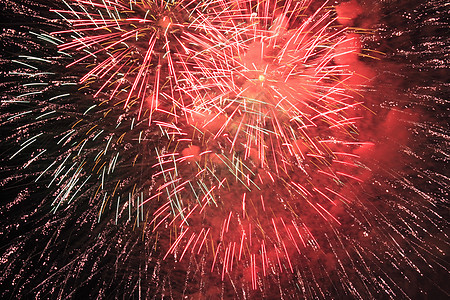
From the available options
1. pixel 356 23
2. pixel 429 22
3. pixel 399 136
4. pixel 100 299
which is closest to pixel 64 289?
pixel 100 299

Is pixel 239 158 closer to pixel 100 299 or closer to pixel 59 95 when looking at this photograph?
pixel 59 95

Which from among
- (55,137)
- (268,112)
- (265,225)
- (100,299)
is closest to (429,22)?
(268,112)

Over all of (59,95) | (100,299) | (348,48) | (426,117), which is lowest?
(100,299)

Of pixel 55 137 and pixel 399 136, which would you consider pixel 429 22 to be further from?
pixel 55 137

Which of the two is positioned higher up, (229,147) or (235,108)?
(235,108)

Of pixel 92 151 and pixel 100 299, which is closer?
pixel 92 151

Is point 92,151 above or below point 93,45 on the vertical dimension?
below

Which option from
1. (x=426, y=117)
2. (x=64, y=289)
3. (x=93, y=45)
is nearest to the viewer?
(x=93, y=45)

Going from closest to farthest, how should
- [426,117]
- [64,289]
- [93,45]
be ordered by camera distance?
[93,45] → [426,117] → [64,289]
